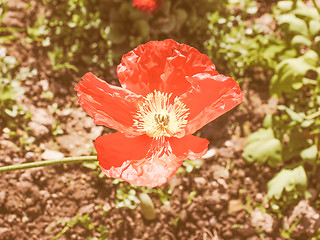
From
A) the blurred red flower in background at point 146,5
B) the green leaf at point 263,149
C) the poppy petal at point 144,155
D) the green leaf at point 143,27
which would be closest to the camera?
the poppy petal at point 144,155

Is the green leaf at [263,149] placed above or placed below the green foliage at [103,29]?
below

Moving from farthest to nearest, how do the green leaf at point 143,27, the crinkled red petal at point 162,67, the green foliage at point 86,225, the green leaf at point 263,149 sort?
1. the green leaf at point 143,27
2. the green leaf at point 263,149
3. the green foliage at point 86,225
4. the crinkled red petal at point 162,67

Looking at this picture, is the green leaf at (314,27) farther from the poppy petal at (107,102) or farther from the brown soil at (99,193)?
the poppy petal at (107,102)

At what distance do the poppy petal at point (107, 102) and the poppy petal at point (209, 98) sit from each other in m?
0.27

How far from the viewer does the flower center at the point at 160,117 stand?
193 cm

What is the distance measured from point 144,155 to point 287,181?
1131mm

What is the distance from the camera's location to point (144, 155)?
190cm

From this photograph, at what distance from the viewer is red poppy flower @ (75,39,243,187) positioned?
1812 mm

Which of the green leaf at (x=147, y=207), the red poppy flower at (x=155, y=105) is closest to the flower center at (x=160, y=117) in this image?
the red poppy flower at (x=155, y=105)

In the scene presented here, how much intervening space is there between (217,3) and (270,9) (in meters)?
0.47

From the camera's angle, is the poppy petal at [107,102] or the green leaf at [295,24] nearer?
the poppy petal at [107,102]

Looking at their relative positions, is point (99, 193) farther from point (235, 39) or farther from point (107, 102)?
point (235, 39)

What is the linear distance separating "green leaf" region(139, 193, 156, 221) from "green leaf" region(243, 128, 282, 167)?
74 cm

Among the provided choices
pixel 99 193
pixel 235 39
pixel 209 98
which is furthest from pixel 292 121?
pixel 99 193
